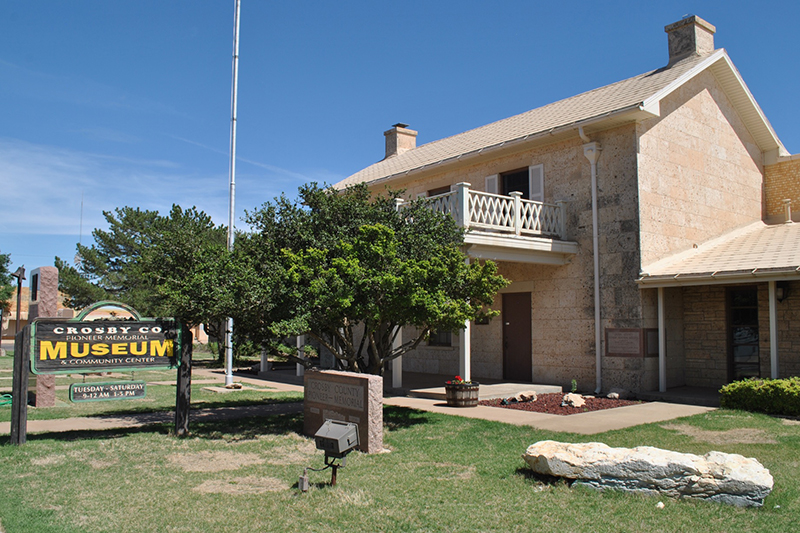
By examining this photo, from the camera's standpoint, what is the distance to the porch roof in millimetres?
11945

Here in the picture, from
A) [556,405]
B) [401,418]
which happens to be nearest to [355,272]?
[401,418]

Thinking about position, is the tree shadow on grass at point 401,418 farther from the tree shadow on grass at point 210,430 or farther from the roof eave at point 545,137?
the roof eave at point 545,137

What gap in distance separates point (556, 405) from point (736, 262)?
16.1 ft

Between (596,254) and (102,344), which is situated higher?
(596,254)

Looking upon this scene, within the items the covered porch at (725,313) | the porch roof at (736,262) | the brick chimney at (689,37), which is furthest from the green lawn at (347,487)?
the brick chimney at (689,37)

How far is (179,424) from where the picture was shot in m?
9.15

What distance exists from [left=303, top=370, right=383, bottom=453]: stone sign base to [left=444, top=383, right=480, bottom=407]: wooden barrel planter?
12.9 feet

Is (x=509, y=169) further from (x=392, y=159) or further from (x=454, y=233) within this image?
(x=392, y=159)

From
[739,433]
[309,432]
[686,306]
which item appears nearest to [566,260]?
[686,306]

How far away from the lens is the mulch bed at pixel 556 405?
11.9 meters

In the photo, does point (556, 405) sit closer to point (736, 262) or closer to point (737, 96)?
point (736, 262)

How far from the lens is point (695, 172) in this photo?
1586cm

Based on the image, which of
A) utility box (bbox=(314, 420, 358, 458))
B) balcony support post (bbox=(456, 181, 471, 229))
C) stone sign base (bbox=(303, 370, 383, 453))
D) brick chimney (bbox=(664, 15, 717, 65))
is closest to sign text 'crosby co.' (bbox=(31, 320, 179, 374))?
stone sign base (bbox=(303, 370, 383, 453))

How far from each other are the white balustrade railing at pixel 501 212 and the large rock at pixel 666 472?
6632 mm
